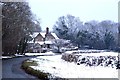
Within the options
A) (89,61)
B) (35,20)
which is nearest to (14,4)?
(35,20)

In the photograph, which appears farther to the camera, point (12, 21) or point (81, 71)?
point (12, 21)

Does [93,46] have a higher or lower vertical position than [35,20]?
lower

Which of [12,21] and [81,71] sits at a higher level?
[12,21]

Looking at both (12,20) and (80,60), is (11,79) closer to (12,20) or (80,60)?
(80,60)

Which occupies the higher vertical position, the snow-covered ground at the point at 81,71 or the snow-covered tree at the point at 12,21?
the snow-covered tree at the point at 12,21

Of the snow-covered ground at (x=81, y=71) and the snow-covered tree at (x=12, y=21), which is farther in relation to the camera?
the snow-covered tree at (x=12, y=21)

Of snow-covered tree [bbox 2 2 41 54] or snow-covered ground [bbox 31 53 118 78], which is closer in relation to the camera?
snow-covered ground [bbox 31 53 118 78]

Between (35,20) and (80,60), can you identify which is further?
(35,20)

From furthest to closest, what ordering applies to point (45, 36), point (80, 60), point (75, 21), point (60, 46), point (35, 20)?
point (75, 21) < point (45, 36) < point (60, 46) < point (35, 20) < point (80, 60)

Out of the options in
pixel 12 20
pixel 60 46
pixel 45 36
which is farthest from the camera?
pixel 45 36

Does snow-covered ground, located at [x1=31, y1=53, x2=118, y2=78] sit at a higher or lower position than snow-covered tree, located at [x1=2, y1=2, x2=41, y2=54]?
lower

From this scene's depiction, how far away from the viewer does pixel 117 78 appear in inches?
643

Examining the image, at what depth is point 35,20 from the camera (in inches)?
2266

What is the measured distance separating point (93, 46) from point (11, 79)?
64926 mm
